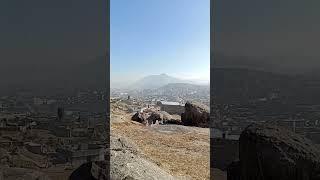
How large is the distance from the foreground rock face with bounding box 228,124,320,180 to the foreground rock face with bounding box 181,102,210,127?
7189mm

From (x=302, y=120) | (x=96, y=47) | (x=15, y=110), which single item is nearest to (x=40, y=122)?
(x=15, y=110)

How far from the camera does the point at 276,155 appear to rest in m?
2.69

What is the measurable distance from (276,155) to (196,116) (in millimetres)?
7500

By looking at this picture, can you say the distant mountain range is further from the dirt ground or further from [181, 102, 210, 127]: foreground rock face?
[181, 102, 210, 127]: foreground rock face

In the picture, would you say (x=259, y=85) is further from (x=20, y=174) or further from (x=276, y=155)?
(x=20, y=174)

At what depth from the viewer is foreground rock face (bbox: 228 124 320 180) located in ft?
8.66

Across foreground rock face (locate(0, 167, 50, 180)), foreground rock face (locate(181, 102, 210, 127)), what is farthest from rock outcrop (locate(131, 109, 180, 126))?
foreground rock face (locate(0, 167, 50, 180))

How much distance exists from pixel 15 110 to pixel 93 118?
33.7 inches

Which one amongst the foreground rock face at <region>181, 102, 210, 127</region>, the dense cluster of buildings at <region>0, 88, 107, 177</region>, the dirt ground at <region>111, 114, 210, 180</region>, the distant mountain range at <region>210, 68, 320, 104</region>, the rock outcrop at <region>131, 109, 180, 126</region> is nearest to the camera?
the distant mountain range at <region>210, 68, 320, 104</region>

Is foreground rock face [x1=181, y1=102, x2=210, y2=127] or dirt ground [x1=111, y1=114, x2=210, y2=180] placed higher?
foreground rock face [x1=181, y1=102, x2=210, y2=127]

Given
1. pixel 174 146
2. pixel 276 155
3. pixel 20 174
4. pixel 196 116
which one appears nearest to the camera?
pixel 276 155

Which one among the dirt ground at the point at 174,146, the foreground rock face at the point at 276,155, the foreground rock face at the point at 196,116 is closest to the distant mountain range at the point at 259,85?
the foreground rock face at the point at 276,155

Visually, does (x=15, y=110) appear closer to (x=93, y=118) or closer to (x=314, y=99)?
(x=93, y=118)

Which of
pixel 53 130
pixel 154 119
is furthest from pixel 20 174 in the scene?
pixel 154 119
